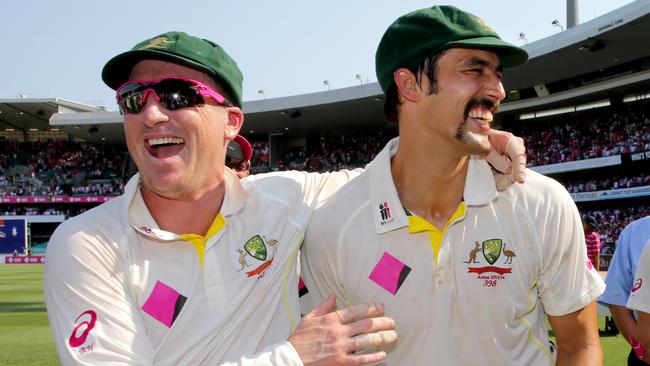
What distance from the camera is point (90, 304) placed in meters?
2.22

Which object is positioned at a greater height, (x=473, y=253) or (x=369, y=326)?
(x=473, y=253)

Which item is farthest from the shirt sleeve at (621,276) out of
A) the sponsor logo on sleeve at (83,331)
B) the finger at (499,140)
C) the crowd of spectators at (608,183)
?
the crowd of spectators at (608,183)

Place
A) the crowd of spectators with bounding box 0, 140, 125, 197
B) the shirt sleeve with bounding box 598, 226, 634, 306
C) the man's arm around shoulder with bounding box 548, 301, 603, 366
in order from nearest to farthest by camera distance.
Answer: the man's arm around shoulder with bounding box 548, 301, 603, 366 → the shirt sleeve with bounding box 598, 226, 634, 306 → the crowd of spectators with bounding box 0, 140, 125, 197

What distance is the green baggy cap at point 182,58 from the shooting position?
246 centimetres

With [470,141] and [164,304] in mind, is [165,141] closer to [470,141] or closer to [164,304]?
[164,304]

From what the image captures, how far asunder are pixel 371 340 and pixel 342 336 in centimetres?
10

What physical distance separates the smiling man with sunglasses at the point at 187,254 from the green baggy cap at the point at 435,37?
0.39m

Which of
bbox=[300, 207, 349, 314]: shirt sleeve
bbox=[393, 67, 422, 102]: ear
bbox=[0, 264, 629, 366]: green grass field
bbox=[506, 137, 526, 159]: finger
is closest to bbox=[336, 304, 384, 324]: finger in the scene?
bbox=[300, 207, 349, 314]: shirt sleeve

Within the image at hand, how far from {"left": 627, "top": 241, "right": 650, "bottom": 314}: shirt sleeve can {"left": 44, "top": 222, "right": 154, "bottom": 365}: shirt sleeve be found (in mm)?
2358

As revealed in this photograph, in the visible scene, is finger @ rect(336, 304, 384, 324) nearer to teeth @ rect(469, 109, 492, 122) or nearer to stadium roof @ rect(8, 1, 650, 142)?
teeth @ rect(469, 109, 492, 122)

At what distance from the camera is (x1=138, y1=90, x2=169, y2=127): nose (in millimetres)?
2479

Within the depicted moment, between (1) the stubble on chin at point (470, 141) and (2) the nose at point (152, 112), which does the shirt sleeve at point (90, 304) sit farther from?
(1) the stubble on chin at point (470, 141)

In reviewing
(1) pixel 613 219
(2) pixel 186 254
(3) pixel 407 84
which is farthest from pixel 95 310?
(1) pixel 613 219

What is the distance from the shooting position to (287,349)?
6.98 feet
